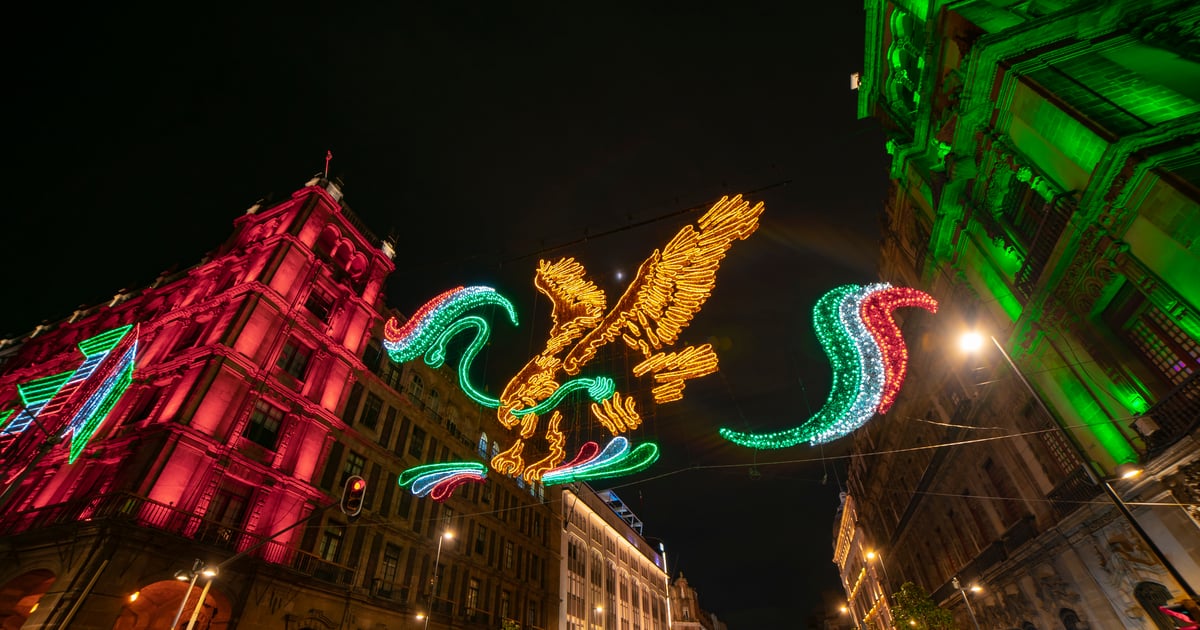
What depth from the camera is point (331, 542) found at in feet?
82.1

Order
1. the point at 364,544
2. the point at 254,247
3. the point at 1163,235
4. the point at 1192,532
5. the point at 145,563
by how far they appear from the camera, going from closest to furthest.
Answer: the point at 1163,235, the point at 1192,532, the point at 145,563, the point at 364,544, the point at 254,247

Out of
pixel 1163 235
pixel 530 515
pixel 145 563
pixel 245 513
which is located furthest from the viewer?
pixel 530 515

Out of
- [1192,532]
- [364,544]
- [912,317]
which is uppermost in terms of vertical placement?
[912,317]

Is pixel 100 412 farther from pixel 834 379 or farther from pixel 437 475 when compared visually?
pixel 834 379

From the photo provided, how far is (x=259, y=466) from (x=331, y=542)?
5462mm

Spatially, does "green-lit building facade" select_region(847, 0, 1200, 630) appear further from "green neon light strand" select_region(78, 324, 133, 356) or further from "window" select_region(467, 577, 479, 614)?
"green neon light strand" select_region(78, 324, 133, 356)

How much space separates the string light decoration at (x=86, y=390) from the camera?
56.9ft

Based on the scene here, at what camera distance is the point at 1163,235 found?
11844 mm

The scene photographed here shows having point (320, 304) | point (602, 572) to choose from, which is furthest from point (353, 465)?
point (602, 572)

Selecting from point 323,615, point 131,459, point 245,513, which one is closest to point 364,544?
point 323,615

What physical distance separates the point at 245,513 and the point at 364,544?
623 centimetres

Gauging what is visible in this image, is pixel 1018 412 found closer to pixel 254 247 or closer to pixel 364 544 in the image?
pixel 364 544

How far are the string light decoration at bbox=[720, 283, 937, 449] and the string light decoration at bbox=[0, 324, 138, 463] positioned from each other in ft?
71.0

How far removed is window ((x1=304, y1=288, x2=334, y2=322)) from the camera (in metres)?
29.4
